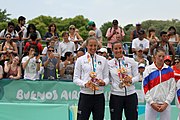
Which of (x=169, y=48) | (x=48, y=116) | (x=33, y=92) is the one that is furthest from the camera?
(x=169, y=48)

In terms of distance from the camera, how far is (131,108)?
19.3ft

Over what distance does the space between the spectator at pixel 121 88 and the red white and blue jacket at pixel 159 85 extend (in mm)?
218

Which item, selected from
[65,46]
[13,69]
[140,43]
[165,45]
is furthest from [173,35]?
[13,69]

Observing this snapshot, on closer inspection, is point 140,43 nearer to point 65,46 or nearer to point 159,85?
point 65,46

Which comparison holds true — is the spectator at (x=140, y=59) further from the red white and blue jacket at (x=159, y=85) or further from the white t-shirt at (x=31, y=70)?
the red white and blue jacket at (x=159, y=85)

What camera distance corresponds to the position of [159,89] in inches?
229

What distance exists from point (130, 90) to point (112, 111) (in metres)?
0.47

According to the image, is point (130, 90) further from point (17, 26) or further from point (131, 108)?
point (17, 26)

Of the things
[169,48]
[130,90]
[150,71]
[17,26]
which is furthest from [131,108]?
[17,26]

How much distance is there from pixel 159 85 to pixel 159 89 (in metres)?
0.07

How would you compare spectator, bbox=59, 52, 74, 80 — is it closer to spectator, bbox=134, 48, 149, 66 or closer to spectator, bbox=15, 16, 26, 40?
spectator, bbox=134, 48, 149, 66

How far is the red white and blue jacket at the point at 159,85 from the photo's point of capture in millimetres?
5801

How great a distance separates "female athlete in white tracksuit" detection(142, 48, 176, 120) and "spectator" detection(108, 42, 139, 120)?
0.75 feet

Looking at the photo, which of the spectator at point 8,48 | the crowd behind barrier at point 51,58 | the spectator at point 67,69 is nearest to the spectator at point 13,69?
the crowd behind barrier at point 51,58
